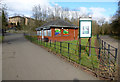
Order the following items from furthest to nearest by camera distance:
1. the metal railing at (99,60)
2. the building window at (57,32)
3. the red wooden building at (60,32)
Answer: the building window at (57,32) → the red wooden building at (60,32) → the metal railing at (99,60)

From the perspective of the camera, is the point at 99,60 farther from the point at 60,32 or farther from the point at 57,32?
the point at 60,32

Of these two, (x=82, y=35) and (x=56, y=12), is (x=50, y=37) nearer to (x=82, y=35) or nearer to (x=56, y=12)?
(x=82, y=35)

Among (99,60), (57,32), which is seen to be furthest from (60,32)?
Result: (99,60)

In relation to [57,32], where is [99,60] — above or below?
below

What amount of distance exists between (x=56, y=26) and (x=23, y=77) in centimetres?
1254

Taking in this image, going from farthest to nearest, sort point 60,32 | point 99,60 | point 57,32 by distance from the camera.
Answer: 1. point 60,32
2. point 57,32
3. point 99,60

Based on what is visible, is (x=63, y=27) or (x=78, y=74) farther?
(x=63, y=27)

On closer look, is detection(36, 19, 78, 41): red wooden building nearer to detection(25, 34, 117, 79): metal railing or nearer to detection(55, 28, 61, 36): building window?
detection(55, 28, 61, 36): building window

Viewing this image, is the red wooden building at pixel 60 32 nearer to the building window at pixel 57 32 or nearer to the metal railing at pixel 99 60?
the building window at pixel 57 32

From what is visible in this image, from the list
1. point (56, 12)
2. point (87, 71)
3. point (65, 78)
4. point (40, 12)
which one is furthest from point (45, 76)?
point (56, 12)

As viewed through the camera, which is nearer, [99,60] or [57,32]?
[99,60]

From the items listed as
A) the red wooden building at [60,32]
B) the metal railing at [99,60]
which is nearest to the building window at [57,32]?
the red wooden building at [60,32]

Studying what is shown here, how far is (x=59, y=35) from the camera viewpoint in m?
16.4

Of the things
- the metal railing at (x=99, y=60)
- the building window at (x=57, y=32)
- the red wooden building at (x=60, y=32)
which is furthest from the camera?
the building window at (x=57, y=32)
